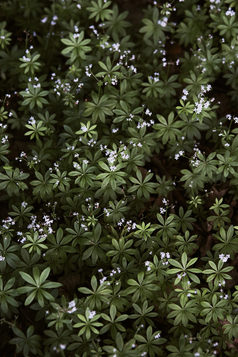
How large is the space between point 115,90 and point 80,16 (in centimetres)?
194

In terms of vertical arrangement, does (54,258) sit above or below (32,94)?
below

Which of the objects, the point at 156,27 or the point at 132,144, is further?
the point at 156,27

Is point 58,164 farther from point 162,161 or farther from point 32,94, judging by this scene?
point 162,161

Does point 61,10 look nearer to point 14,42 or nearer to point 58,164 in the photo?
point 14,42

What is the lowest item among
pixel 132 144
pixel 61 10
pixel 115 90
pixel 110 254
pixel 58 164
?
pixel 110 254

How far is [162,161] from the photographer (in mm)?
5754

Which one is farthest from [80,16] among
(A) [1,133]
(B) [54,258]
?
(B) [54,258]

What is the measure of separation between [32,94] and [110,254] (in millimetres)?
2368

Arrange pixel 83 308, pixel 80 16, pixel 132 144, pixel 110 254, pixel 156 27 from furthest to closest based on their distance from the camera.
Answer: pixel 80 16 → pixel 156 27 → pixel 132 144 → pixel 110 254 → pixel 83 308

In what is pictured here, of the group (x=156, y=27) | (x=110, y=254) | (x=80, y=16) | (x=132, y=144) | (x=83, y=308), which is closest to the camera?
(x=83, y=308)

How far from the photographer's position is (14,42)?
21.1ft

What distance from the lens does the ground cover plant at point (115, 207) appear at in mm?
4027

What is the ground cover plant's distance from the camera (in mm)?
4027

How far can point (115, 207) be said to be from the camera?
178 inches
